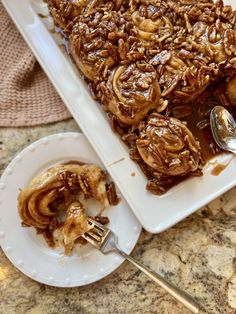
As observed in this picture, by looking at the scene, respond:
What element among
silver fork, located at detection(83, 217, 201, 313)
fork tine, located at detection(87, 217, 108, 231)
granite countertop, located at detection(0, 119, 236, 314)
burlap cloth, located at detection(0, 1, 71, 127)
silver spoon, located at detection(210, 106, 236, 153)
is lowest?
granite countertop, located at detection(0, 119, 236, 314)

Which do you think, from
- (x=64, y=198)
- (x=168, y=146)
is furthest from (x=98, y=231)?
(x=168, y=146)

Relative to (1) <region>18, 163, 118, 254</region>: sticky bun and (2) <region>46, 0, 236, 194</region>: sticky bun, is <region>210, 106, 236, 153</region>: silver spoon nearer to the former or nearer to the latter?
(2) <region>46, 0, 236, 194</region>: sticky bun

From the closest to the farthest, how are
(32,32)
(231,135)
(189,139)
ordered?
(189,139)
(231,135)
(32,32)

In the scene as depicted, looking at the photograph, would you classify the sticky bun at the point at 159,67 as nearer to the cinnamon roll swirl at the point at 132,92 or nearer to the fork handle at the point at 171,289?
the cinnamon roll swirl at the point at 132,92

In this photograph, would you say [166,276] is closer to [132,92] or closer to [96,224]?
[96,224]

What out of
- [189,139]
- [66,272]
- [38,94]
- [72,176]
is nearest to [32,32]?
[38,94]

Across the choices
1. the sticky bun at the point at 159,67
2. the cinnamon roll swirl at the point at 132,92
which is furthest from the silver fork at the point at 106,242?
the cinnamon roll swirl at the point at 132,92

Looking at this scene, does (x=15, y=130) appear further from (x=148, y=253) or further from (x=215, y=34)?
(x=215, y=34)

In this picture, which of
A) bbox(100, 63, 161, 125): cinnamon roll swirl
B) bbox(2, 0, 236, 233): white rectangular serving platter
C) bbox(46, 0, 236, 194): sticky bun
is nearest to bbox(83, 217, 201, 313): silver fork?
bbox(2, 0, 236, 233): white rectangular serving platter
